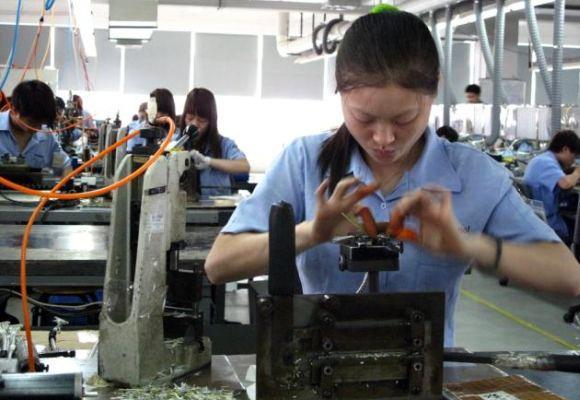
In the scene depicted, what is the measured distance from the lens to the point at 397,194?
1.33m

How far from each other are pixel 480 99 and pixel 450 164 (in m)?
6.10

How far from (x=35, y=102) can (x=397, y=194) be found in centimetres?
270

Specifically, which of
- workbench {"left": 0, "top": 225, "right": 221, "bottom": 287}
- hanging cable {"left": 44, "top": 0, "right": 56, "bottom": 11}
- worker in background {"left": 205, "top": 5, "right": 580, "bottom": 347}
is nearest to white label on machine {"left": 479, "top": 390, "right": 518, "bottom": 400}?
worker in background {"left": 205, "top": 5, "right": 580, "bottom": 347}

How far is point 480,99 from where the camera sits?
718 centimetres

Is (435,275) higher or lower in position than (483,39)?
lower

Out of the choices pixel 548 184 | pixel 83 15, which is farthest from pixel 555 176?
Result: pixel 83 15

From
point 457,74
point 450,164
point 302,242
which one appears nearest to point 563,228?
point 450,164

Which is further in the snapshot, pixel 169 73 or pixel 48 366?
pixel 169 73

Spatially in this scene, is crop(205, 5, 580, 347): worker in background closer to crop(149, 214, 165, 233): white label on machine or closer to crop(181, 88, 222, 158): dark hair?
crop(149, 214, 165, 233): white label on machine

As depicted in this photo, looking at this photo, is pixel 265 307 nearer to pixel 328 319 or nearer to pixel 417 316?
pixel 328 319

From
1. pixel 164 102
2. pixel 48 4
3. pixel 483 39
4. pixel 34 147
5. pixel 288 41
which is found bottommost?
pixel 34 147

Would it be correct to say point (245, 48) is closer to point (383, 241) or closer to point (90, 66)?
point (90, 66)

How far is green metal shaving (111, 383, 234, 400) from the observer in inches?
45.6

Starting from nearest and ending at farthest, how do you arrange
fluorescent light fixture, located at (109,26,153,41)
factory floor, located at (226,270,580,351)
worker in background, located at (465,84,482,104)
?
factory floor, located at (226,270,580,351), fluorescent light fixture, located at (109,26,153,41), worker in background, located at (465,84,482,104)
